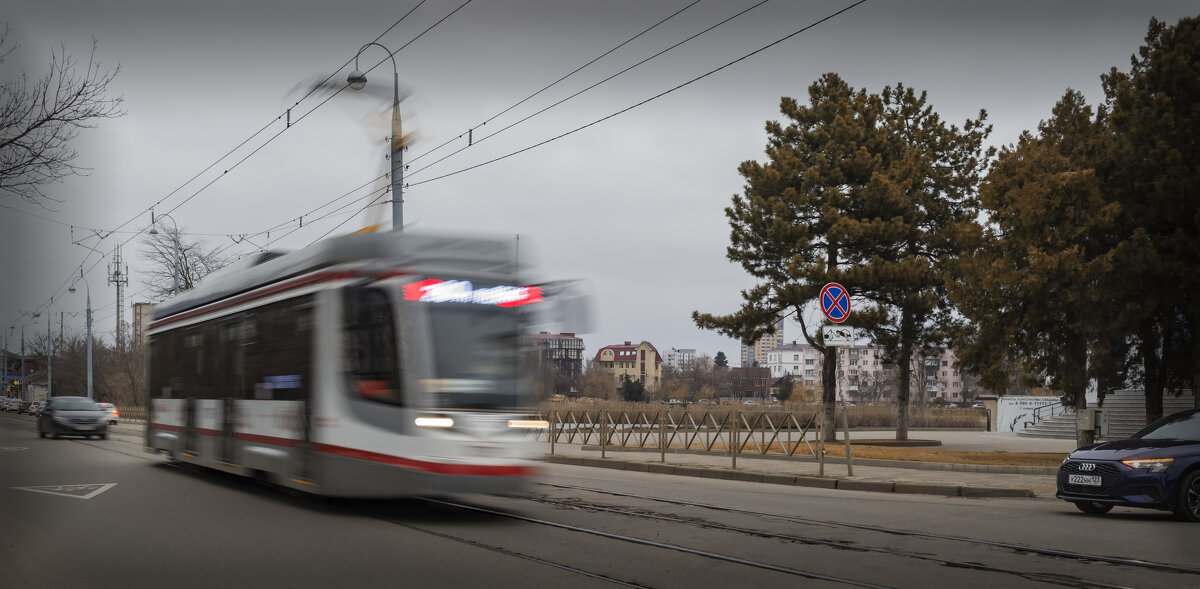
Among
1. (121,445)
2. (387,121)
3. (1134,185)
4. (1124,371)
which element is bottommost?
(121,445)

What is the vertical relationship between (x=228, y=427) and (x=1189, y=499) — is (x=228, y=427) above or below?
above

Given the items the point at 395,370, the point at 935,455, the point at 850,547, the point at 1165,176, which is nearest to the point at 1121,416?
the point at 935,455

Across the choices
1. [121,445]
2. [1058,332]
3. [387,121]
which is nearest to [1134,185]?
[1058,332]

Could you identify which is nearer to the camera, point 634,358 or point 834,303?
point 834,303

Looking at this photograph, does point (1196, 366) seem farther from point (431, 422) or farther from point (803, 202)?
point (431, 422)

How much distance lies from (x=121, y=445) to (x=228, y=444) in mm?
16150

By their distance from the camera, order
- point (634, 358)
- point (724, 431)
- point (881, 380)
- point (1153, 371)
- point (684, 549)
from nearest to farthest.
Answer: point (684, 549), point (1153, 371), point (724, 431), point (881, 380), point (634, 358)

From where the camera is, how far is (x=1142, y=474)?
1219cm

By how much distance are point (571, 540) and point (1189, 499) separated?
7687 mm

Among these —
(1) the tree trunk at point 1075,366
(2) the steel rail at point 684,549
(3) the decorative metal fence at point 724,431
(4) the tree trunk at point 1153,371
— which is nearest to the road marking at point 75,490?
(2) the steel rail at point 684,549

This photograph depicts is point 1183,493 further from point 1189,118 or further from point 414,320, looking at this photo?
point 1189,118

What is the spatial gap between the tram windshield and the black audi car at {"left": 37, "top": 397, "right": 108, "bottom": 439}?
1038 inches

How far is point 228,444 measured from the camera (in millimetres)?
15320

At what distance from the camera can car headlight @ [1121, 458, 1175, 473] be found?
12117mm
